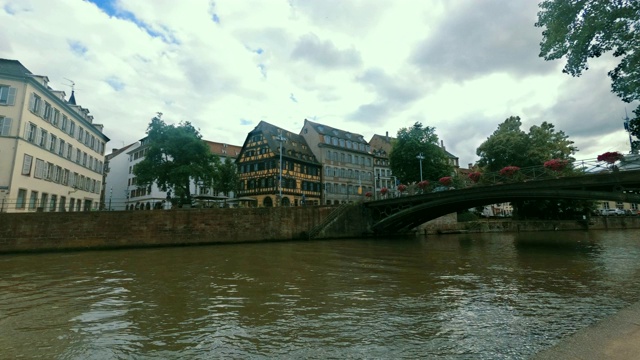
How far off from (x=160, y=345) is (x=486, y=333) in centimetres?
526

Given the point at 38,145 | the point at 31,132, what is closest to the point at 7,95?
the point at 31,132

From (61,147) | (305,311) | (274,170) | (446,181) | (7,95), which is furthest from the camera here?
(274,170)

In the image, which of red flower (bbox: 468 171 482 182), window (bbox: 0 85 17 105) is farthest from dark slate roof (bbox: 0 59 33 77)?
red flower (bbox: 468 171 482 182)

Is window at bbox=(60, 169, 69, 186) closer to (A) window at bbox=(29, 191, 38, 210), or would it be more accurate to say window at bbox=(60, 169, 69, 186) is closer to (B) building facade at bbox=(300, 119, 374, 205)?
(A) window at bbox=(29, 191, 38, 210)

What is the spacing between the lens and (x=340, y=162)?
60281 millimetres

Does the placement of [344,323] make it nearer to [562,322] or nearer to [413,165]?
[562,322]

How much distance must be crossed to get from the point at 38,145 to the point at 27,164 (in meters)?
2.28

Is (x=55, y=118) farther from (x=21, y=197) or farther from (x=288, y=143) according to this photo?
(x=288, y=143)

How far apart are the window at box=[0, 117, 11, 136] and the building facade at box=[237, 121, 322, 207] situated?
1086 inches

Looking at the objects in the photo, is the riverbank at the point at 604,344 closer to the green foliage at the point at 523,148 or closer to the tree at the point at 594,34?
the tree at the point at 594,34

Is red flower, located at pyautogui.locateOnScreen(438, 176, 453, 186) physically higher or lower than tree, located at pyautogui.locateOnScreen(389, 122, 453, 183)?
lower

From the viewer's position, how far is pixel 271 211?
107 ft

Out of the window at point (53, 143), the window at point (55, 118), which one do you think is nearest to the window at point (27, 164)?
the window at point (53, 143)

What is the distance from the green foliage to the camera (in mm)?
43812
